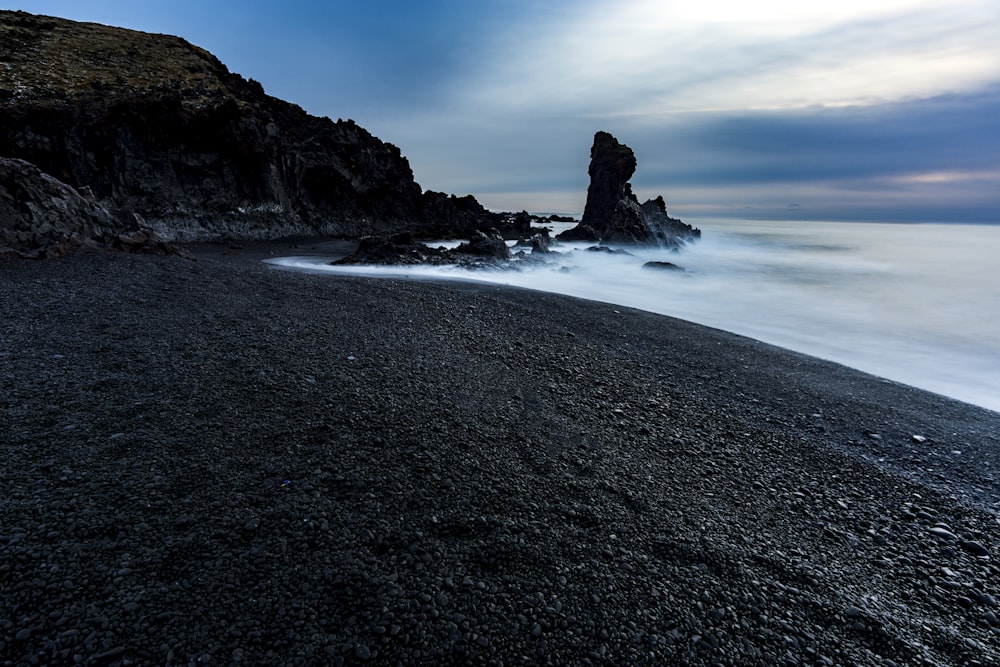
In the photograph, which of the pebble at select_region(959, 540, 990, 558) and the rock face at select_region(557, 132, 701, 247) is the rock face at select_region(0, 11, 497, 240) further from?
the rock face at select_region(557, 132, 701, 247)

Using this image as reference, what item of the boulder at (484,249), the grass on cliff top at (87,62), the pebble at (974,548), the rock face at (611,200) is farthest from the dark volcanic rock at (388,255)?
the rock face at (611,200)

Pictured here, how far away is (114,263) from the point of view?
7582mm

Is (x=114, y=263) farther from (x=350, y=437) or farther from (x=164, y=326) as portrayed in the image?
(x=350, y=437)

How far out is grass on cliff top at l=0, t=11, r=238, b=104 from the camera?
18.3m

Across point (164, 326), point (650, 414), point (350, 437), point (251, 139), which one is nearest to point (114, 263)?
point (164, 326)

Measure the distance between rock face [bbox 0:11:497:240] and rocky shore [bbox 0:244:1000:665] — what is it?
12331 millimetres

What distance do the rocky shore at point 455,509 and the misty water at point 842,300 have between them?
376cm

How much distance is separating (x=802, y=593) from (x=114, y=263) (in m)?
9.64

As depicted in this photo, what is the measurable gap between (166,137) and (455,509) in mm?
24119

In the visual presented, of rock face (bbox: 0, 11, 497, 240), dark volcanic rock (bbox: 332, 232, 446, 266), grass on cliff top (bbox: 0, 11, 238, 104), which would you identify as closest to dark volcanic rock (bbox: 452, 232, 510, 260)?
dark volcanic rock (bbox: 332, 232, 446, 266)

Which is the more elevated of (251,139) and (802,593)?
(251,139)

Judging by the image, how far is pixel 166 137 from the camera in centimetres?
1984

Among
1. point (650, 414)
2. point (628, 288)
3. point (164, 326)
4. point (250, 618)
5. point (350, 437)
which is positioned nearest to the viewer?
point (250, 618)

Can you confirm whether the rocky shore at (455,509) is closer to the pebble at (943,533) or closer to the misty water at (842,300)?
the pebble at (943,533)
